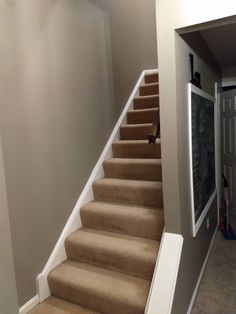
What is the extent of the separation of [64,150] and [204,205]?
1.45m

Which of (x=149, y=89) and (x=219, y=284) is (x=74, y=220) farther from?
(x=149, y=89)

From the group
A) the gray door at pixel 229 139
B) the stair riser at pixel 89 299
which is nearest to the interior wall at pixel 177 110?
the stair riser at pixel 89 299

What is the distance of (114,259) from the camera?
2199mm

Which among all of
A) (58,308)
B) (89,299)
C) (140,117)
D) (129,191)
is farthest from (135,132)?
(58,308)

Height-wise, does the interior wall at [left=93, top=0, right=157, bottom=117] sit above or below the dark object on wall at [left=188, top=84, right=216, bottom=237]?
above

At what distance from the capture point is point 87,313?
201cm

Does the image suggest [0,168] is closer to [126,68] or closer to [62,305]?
[62,305]

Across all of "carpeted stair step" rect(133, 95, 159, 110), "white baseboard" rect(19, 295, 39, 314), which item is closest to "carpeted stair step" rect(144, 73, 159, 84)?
"carpeted stair step" rect(133, 95, 159, 110)

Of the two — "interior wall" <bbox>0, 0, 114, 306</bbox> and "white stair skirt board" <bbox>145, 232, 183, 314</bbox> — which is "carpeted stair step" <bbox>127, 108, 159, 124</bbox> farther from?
"white stair skirt board" <bbox>145, 232, 183, 314</bbox>

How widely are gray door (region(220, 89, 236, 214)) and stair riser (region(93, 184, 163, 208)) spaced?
1.95 meters

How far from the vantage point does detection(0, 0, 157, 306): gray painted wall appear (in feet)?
6.36

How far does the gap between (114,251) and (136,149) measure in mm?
1340

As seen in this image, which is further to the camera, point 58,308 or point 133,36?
point 133,36

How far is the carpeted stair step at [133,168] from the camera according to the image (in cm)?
280
